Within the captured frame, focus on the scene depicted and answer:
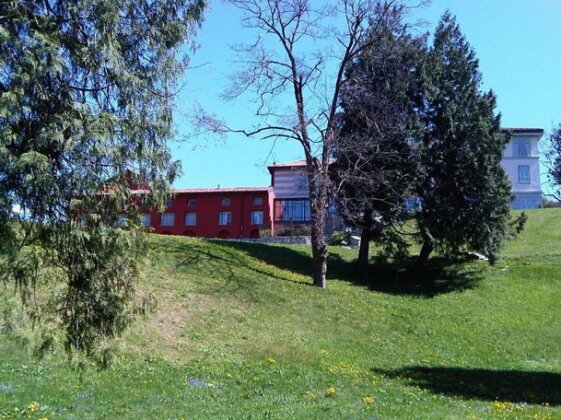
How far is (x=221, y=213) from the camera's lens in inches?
2248

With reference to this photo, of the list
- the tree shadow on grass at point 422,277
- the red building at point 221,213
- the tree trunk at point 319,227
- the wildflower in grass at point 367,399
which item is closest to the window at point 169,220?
the red building at point 221,213

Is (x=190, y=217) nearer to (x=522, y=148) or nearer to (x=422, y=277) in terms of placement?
(x=422, y=277)

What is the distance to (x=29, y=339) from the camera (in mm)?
6789

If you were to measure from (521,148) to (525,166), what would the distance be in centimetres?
227

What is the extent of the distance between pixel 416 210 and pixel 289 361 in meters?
16.4

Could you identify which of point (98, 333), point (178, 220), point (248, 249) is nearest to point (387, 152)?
point (248, 249)

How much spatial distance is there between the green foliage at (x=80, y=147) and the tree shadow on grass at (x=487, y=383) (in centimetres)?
850

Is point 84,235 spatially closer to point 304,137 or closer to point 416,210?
point 304,137

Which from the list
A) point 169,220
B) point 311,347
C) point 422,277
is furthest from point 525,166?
point 311,347

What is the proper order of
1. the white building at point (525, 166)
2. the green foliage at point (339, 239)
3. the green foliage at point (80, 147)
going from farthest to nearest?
the white building at point (525, 166), the green foliage at point (339, 239), the green foliage at point (80, 147)

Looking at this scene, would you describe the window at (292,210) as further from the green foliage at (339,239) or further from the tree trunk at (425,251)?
the tree trunk at (425,251)

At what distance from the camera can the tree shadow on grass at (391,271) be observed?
93.0 feet

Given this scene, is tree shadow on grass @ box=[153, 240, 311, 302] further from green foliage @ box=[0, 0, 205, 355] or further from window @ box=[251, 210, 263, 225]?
window @ box=[251, 210, 263, 225]

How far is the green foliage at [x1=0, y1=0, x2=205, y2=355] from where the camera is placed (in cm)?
624
